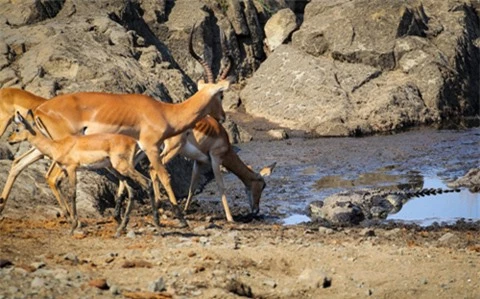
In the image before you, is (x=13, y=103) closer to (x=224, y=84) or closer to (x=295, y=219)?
(x=224, y=84)

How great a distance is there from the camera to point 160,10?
2380 cm

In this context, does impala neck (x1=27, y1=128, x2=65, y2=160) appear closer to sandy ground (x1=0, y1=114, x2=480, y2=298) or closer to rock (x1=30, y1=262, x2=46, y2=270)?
sandy ground (x1=0, y1=114, x2=480, y2=298)

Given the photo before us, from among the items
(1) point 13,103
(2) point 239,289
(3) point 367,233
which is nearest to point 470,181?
(3) point 367,233

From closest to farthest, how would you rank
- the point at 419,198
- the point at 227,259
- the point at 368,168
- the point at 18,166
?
the point at 227,259
the point at 18,166
the point at 419,198
the point at 368,168

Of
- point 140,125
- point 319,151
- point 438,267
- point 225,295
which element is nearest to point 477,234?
point 438,267

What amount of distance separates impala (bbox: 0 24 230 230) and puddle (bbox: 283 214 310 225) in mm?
2061

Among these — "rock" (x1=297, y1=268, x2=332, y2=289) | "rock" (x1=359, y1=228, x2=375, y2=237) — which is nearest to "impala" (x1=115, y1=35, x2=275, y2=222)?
"rock" (x1=359, y1=228, x2=375, y2=237)

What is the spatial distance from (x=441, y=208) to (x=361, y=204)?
4.14 feet

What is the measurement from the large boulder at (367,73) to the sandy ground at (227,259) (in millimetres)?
9417

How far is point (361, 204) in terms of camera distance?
14820 millimetres

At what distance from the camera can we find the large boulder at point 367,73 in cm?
2277

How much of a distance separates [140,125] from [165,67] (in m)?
7.01

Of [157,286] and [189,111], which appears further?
[189,111]

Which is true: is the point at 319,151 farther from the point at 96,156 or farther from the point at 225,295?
the point at 225,295
